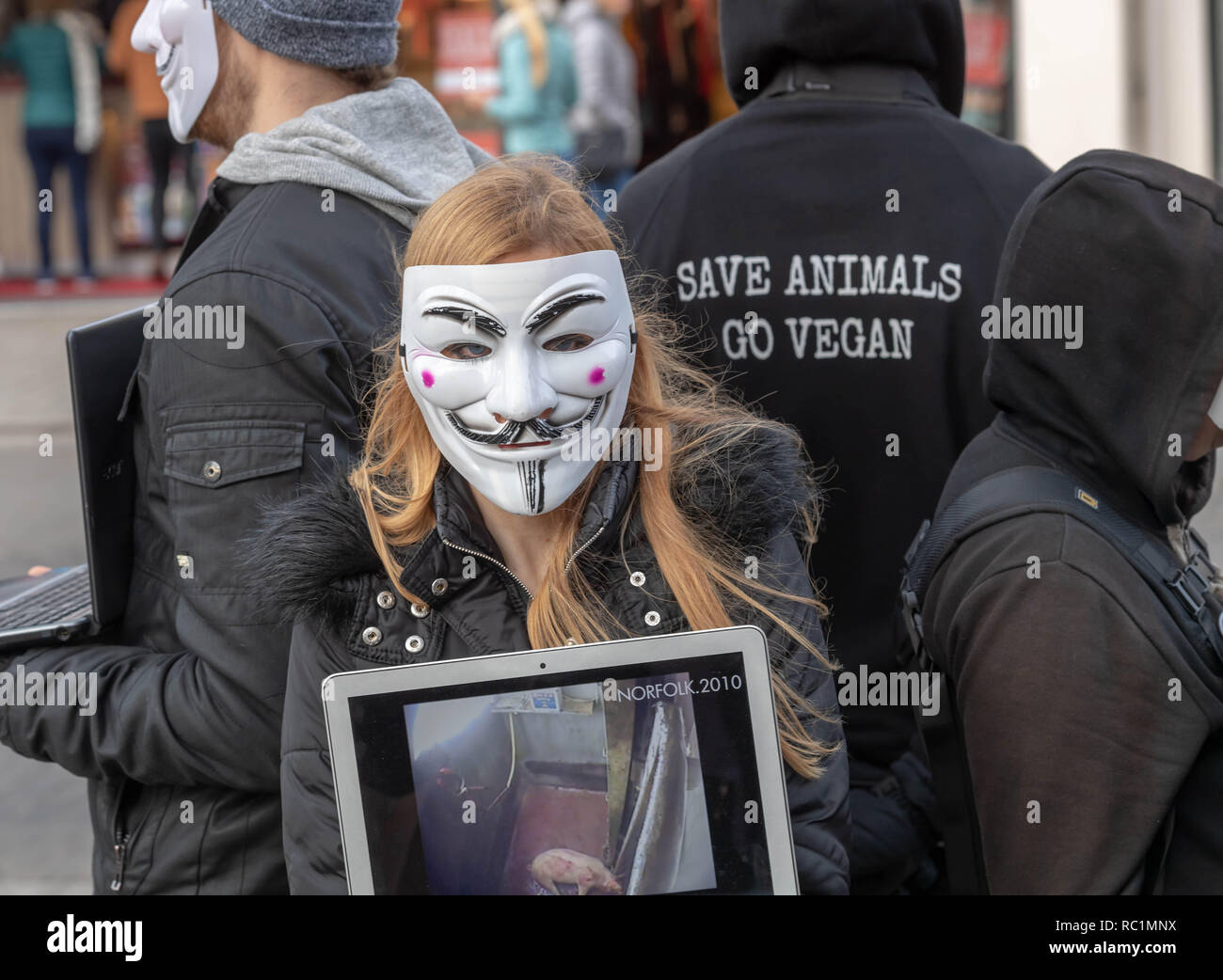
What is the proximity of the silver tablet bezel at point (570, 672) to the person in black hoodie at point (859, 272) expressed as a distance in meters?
1.01

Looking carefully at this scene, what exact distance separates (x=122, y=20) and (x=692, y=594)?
10662mm

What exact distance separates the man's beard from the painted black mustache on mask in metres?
0.98

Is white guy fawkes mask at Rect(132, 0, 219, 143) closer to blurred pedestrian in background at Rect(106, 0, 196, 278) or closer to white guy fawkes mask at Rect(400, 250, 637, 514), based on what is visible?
white guy fawkes mask at Rect(400, 250, 637, 514)

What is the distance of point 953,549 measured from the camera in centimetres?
213

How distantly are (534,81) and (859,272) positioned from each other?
25.7ft

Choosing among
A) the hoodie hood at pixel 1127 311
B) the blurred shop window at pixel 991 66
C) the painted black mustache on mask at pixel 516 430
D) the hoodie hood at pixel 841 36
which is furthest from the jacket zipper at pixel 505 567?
the blurred shop window at pixel 991 66

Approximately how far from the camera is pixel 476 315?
1.93 meters

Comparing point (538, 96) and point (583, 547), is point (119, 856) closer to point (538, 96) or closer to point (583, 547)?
point (583, 547)

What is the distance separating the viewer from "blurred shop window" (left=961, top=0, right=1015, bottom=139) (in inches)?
366

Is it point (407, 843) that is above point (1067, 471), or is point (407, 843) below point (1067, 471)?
below

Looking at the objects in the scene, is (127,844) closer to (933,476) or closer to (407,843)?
(407,843)

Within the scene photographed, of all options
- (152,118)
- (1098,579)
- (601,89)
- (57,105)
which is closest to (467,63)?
(601,89)

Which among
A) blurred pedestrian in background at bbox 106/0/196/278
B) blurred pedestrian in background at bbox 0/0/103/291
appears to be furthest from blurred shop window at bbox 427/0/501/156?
blurred pedestrian in background at bbox 0/0/103/291
